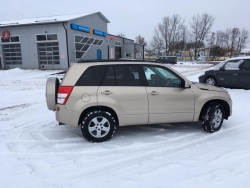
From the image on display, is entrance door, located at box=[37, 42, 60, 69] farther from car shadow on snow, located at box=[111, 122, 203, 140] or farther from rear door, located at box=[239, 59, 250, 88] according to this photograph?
car shadow on snow, located at box=[111, 122, 203, 140]

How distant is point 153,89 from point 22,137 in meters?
3.09

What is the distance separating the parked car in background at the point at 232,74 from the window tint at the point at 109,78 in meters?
7.88

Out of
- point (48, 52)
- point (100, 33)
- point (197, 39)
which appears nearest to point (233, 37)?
point (197, 39)

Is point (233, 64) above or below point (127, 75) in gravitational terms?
above

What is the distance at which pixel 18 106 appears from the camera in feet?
25.2

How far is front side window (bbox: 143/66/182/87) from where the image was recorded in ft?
15.2

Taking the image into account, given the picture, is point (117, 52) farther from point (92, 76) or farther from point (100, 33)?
point (92, 76)

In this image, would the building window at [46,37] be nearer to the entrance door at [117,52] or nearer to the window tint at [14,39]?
the window tint at [14,39]

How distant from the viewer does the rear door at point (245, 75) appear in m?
9.73

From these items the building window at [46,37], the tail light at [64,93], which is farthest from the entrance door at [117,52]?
the tail light at [64,93]

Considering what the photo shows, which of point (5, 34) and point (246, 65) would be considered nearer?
point (246, 65)

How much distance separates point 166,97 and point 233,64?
24.2ft

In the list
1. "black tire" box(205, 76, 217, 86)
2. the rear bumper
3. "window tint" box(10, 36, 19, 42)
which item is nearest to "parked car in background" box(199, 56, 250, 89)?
"black tire" box(205, 76, 217, 86)

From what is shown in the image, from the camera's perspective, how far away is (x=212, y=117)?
482 cm
